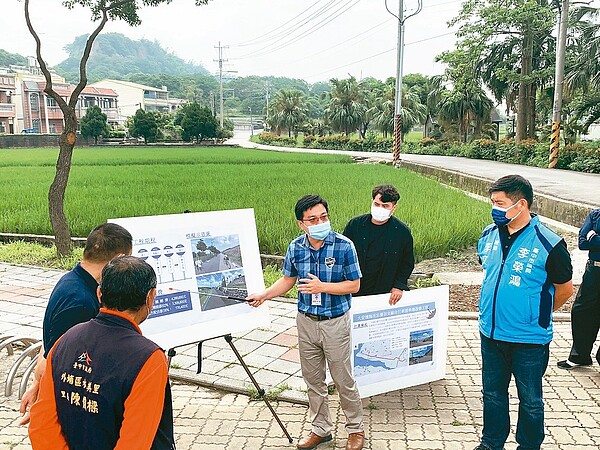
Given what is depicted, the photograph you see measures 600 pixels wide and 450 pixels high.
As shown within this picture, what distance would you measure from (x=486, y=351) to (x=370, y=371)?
0.97m

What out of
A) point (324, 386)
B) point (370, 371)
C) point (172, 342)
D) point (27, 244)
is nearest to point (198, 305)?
point (172, 342)

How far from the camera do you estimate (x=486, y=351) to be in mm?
3250

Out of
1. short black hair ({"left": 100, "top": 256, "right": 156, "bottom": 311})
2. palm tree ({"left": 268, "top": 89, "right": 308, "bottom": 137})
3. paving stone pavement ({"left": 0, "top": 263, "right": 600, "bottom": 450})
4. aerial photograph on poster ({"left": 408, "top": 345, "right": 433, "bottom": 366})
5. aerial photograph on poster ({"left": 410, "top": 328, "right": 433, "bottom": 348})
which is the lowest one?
paving stone pavement ({"left": 0, "top": 263, "right": 600, "bottom": 450})

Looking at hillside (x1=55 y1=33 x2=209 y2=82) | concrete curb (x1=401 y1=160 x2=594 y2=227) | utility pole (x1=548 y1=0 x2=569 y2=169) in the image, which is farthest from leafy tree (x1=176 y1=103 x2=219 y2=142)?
hillside (x1=55 y1=33 x2=209 y2=82)

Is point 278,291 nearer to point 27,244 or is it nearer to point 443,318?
point 443,318

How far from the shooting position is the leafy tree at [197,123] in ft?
159

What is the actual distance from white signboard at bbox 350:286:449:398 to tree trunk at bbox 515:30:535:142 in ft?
85.0

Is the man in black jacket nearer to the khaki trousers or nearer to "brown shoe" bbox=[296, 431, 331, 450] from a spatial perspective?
the khaki trousers

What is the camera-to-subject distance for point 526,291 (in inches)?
120

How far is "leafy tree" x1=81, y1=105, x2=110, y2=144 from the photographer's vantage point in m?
47.3

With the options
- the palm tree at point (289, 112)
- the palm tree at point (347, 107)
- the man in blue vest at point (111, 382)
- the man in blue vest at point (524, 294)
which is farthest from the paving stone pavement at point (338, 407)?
the palm tree at point (289, 112)

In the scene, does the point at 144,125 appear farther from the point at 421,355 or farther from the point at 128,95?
the point at 421,355

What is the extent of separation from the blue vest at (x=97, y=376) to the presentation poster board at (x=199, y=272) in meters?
1.40

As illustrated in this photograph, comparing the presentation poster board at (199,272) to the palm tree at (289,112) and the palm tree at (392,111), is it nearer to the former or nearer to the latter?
the palm tree at (392,111)
